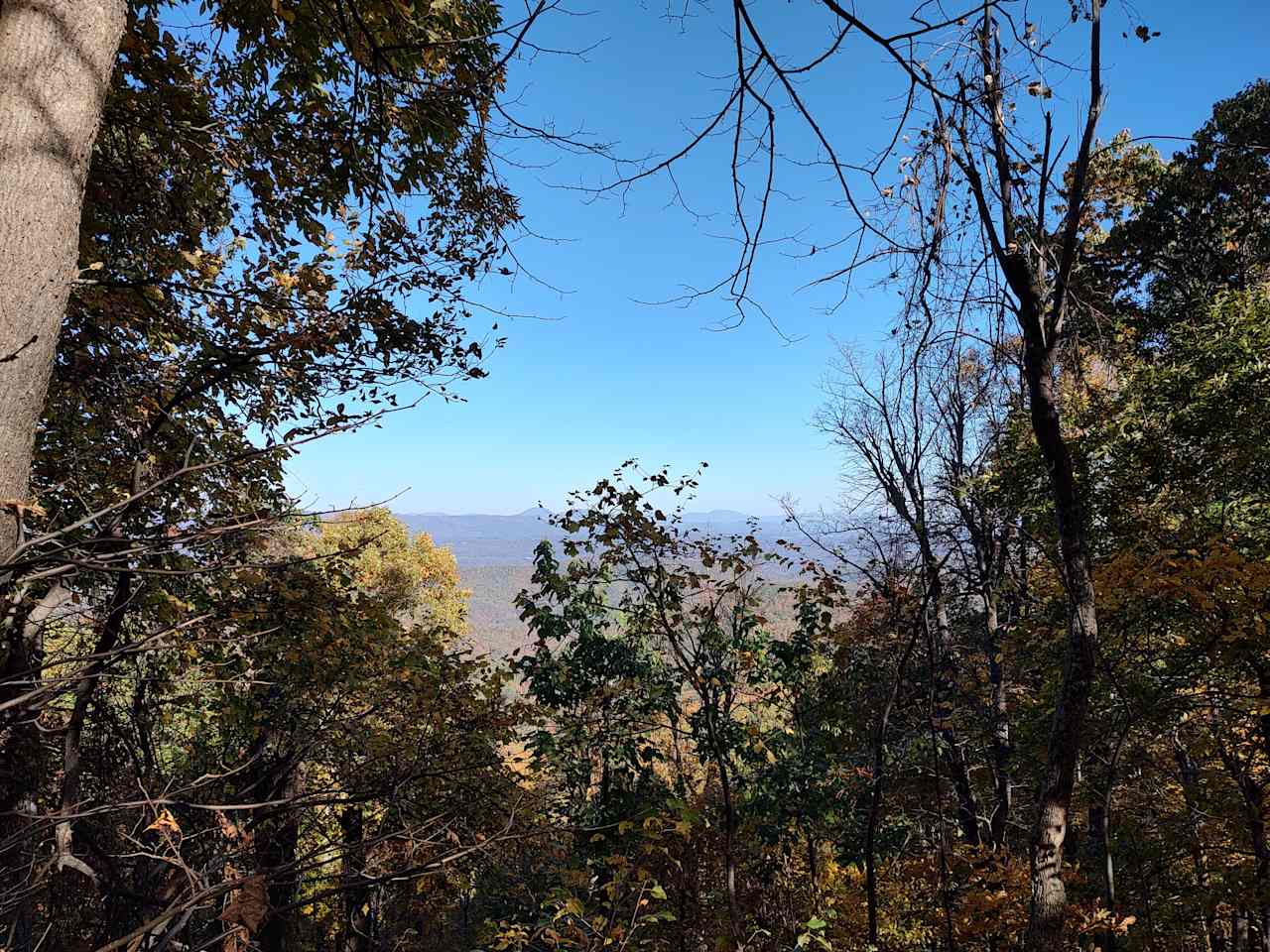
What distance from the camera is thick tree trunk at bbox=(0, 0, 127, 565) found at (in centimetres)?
143

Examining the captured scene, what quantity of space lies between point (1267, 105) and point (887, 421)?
1033 centimetres

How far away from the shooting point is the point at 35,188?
59.1 inches

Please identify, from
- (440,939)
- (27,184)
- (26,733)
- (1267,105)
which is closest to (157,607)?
(26,733)

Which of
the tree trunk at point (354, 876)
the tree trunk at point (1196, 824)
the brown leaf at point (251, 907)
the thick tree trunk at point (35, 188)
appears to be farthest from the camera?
the tree trunk at point (1196, 824)

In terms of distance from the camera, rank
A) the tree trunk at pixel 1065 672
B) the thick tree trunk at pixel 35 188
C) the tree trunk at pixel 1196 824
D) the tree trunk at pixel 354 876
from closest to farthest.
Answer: the thick tree trunk at pixel 35 188 → the tree trunk at pixel 354 876 → the tree trunk at pixel 1065 672 → the tree trunk at pixel 1196 824

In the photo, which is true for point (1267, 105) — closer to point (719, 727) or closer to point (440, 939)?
point (719, 727)

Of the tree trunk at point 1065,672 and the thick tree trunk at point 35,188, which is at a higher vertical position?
the thick tree trunk at point 35,188

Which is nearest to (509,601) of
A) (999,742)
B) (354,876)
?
(354,876)

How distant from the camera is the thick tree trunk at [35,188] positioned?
1.43 meters

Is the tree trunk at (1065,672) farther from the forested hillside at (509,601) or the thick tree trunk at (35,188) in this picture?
the thick tree trunk at (35,188)

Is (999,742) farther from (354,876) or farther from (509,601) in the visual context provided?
(354,876)

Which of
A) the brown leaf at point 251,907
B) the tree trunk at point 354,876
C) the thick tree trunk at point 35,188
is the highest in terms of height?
the thick tree trunk at point 35,188

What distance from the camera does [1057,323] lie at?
296cm

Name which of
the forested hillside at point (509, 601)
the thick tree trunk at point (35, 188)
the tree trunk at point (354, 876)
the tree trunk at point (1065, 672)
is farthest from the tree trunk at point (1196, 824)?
the thick tree trunk at point (35, 188)
